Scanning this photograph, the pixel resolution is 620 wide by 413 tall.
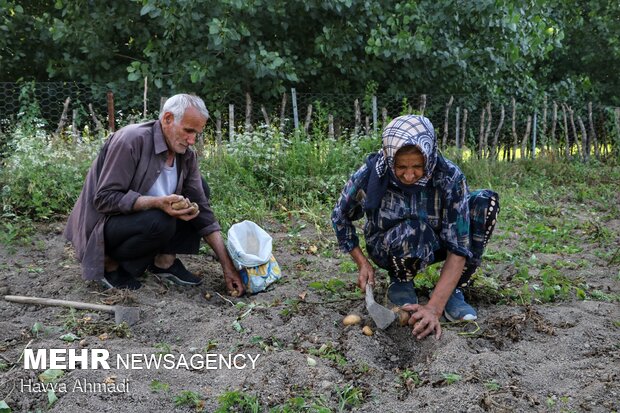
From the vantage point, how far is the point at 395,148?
9.62 feet

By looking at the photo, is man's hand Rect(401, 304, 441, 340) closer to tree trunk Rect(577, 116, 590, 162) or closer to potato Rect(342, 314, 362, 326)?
potato Rect(342, 314, 362, 326)

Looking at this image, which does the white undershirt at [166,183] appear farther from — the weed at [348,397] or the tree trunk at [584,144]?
the tree trunk at [584,144]

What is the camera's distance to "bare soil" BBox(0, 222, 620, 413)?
2.56 m

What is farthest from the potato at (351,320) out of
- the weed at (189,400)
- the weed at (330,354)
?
the weed at (189,400)

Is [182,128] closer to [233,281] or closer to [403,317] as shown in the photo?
[233,281]

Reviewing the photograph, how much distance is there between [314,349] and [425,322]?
0.53 m

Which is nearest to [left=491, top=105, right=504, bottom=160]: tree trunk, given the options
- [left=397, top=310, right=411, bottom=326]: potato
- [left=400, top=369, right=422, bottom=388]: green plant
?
[left=397, top=310, right=411, bottom=326]: potato

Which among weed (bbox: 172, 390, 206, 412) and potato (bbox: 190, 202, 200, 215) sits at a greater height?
potato (bbox: 190, 202, 200, 215)

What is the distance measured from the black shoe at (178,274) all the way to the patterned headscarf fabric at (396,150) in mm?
1408

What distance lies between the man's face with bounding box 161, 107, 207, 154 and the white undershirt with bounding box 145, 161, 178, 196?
16 cm

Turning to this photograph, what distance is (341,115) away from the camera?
913 centimetres

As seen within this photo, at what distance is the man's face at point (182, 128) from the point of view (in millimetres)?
3660

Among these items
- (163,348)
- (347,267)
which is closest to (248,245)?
(347,267)

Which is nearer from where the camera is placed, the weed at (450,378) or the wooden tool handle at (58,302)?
the weed at (450,378)
